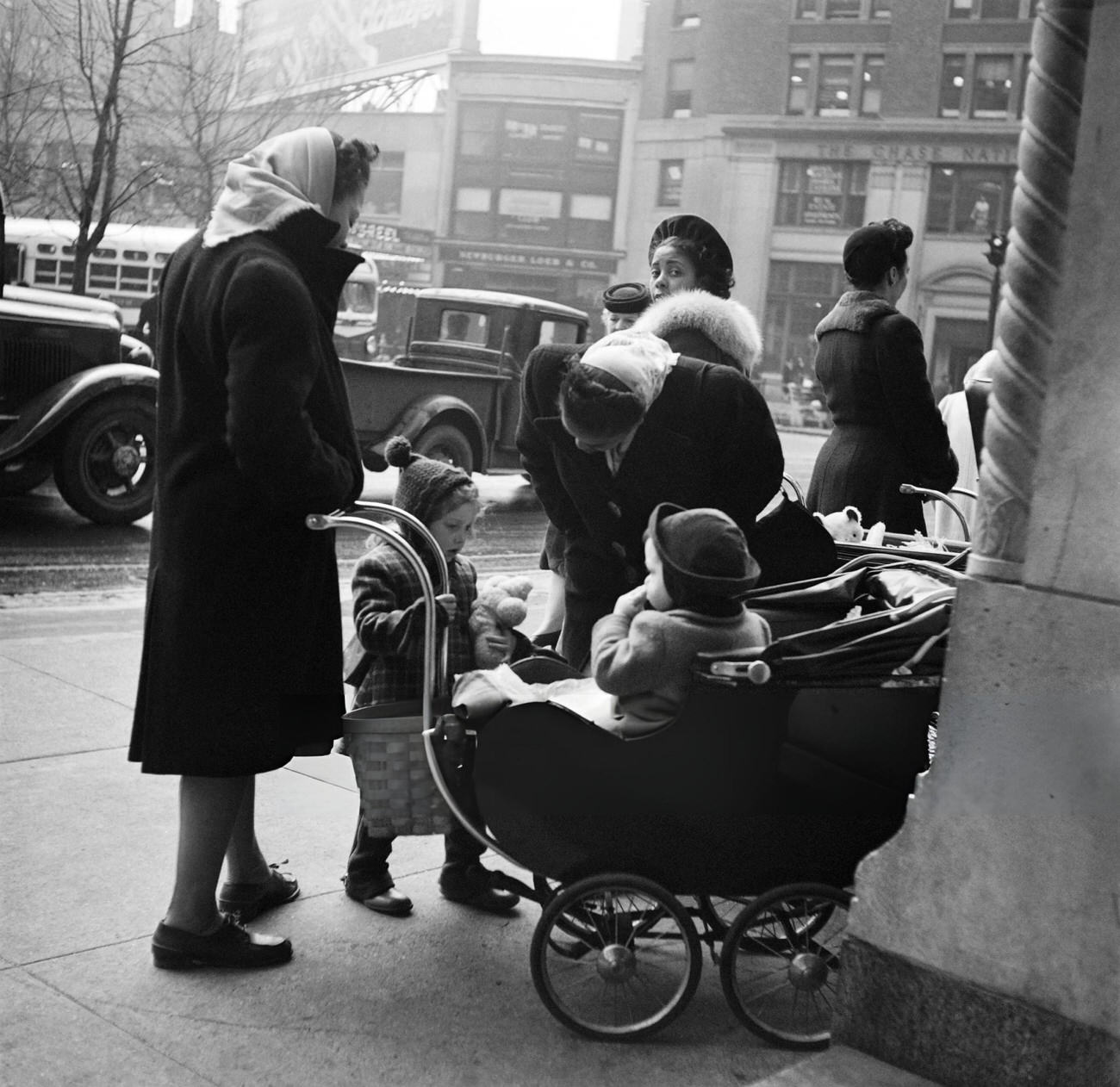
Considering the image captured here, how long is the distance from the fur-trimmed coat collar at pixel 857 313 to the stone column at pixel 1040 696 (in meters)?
2.28

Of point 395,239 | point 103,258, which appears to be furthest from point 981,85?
point 103,258

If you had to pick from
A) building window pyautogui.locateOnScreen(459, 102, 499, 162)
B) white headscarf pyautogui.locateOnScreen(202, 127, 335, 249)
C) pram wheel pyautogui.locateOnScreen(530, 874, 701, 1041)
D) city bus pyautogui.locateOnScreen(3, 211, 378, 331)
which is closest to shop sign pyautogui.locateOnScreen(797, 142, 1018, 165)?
building window pyautogui.locateOnScreen(459, 102, 499, 162)

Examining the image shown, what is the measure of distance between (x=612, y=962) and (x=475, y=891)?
0.87 m

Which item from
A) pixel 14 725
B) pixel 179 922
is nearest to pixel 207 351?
pixel 179 922

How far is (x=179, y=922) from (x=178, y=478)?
1.09m

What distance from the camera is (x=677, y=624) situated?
3250 millimetres

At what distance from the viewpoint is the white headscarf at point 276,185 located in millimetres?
3406

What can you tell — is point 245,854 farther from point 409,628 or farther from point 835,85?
point 835,85

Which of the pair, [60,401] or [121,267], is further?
[121,267]

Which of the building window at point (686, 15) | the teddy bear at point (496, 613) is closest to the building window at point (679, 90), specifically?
the building window at point (686, 15)

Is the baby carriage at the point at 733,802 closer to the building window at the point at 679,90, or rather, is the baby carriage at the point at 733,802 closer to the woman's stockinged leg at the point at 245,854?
the woman's stockinged leg at the point at 245,854

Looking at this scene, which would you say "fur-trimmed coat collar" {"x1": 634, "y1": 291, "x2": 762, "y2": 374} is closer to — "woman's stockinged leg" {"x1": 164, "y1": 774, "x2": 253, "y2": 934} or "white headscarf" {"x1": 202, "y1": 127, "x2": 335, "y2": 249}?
"white headscarf" {"x1": 202, "y1": 127, "x2": 335, "y2": 249}

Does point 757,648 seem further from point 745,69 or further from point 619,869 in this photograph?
point 745,69

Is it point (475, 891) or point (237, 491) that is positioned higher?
point (237, 491)
